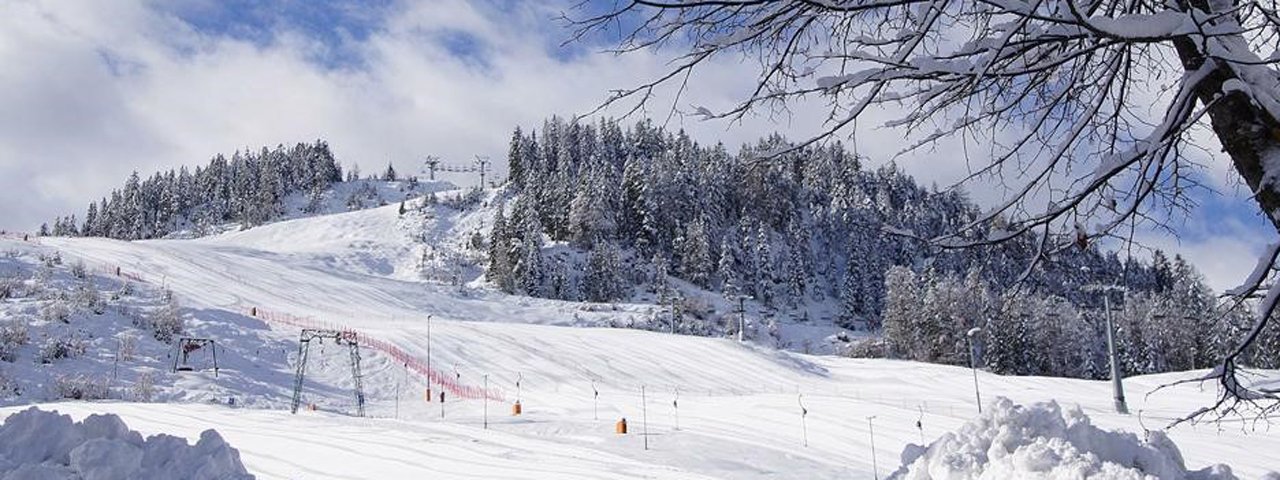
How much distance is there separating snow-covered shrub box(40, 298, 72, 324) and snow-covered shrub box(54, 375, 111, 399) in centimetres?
655

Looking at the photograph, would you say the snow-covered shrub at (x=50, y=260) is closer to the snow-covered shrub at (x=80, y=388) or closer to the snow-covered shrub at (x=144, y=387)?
the snow-covered shrub at (x=144, y=387)

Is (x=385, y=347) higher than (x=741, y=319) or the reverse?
the reverse

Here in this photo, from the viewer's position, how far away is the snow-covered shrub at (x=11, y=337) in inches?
959

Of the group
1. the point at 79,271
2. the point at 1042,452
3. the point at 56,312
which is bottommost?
the point at 1042,452

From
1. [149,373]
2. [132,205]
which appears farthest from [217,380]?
[132,205]

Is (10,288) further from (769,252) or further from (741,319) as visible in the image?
(769,252)

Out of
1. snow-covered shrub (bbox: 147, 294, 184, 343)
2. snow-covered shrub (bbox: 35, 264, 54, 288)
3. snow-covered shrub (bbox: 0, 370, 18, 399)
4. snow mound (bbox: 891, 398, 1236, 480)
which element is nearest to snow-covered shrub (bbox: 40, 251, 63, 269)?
snow-covered shrub (bbox: 35, 264, 54, 288)

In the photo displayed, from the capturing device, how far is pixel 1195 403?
31375mm

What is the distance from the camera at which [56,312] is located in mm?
28531

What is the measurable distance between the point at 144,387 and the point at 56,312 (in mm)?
8808

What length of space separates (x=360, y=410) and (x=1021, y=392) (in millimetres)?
27769

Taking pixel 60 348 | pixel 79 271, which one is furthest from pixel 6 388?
pixel 79 271

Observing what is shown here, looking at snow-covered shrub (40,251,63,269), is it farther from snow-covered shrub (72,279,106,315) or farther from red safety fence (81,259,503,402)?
snow-covered shrub (72,279,106,315)

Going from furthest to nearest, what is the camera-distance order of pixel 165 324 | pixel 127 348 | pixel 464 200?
1. pixel 464 200
2. pixel 165 324
3. pixel 127 348
